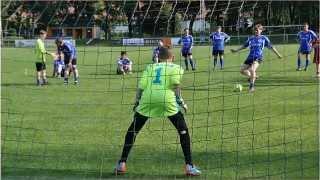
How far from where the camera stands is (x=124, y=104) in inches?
609

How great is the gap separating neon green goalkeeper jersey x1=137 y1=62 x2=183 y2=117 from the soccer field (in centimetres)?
81

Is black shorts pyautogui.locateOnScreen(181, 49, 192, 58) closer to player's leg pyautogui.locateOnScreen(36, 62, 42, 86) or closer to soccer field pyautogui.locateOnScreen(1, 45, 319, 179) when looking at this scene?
soccer field pyautogui.locateOnScreen(1, 45, 319, 179)

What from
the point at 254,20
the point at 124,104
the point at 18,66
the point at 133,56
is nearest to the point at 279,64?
the point at 133,56

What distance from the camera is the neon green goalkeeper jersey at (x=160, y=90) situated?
26.6 ft

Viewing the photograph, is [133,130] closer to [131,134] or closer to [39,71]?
[131,134]

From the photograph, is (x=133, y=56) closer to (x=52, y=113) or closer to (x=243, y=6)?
(x=52, y=113)

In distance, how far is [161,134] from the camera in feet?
35.9

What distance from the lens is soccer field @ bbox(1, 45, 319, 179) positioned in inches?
334

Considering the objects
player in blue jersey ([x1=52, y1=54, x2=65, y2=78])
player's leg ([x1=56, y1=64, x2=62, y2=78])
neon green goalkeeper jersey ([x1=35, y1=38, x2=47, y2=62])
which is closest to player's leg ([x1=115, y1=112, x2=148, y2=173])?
neon green goalkeeper jersey ([x1=35, y1=38, x2=47, y2=62])

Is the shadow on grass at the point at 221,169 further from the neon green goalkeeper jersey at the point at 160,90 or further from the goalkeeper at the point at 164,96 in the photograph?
the neon green goalkeeper jersey at the point at 160,90

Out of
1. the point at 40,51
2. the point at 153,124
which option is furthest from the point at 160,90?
the point at 40,51

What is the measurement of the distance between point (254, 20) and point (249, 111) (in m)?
4.68

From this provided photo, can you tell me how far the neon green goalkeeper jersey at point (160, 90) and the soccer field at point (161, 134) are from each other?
2.64ft

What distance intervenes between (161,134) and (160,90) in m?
2.91
